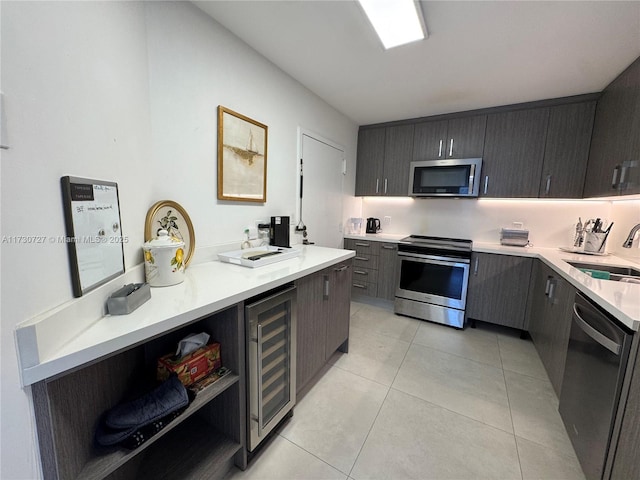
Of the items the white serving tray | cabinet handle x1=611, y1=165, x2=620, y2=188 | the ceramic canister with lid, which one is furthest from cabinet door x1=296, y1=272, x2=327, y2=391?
cabinet handle x1=611, y1=165, x2=620, y2=188

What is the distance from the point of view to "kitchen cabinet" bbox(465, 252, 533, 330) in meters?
2.41

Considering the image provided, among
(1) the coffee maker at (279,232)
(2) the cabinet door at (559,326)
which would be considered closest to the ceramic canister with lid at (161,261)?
(1) the coffee maker at (279,232)

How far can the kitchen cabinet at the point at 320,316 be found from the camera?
149 centimetres

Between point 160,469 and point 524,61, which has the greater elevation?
point 524,61

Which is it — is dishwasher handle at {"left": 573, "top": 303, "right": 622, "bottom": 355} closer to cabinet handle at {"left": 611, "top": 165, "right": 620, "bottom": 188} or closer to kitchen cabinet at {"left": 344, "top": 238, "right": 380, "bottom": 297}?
cabinet handle at {"left": 611, "top": 165, "right": 620, "bottom": 188}

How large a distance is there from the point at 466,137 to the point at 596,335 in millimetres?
2335

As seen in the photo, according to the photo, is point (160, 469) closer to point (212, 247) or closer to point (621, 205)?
point (212, 247)

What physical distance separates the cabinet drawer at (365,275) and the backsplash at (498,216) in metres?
0.74

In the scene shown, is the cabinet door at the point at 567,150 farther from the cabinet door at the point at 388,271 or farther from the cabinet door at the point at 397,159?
the cabinet door at the point at 388,271

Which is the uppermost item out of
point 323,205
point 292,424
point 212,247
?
point 323,205

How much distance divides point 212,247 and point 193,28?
1255 millimetres

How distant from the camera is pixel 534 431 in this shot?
1436 millimetres

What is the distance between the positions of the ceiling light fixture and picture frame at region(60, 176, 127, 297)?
150 cm

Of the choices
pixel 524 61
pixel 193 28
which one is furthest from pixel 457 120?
pixel 193 28
